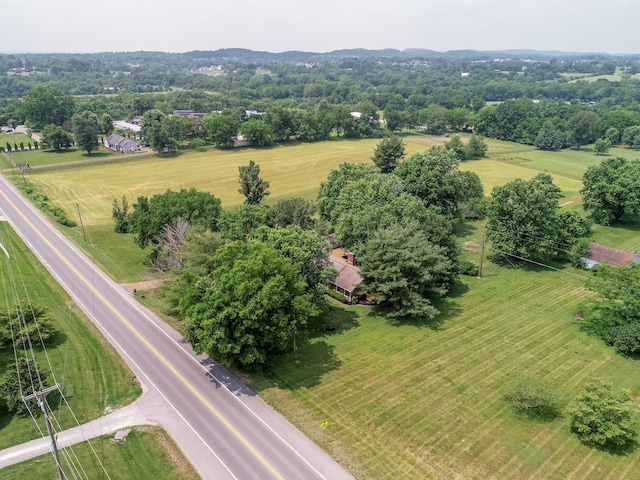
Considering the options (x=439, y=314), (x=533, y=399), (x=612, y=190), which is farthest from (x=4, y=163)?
(x=612, y=190)

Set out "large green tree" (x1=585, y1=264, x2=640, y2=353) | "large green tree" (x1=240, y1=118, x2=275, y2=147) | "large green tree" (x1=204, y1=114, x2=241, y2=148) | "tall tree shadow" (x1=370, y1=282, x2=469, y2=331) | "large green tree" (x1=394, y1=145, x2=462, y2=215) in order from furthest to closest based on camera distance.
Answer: "large green tree" (x1=240, y1=118, x2=275, y2=147), "large green tree" (x1=204, y1=114, x2=241, y2=148), "large green tree" (x1=394, y1=145, x2=462, y2=215), "tall tree shadow" (x1=370, y1=282, x2=469, y2=331), "large green tree" (x1=585, y1=264, x2=640, y2=353)

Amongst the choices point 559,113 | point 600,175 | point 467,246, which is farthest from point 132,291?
point 559,113

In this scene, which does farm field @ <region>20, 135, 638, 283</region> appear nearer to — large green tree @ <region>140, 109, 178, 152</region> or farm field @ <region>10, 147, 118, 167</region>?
large green tree @ <region>140, 109, 178, 152</region>

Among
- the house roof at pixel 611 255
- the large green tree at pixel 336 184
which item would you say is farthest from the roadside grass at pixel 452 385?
the large green tree at pixel 336 184

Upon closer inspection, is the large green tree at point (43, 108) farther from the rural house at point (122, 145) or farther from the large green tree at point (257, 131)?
the large green tree at point (257, 131)

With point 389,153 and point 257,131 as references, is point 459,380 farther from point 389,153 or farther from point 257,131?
point 257,131

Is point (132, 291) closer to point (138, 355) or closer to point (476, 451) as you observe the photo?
point (138, 355)

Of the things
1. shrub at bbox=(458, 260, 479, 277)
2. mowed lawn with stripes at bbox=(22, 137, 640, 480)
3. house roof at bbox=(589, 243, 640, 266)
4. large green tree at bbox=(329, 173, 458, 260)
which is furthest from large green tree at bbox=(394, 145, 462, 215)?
house roof at bbox=(589, 243, 640, 266)
